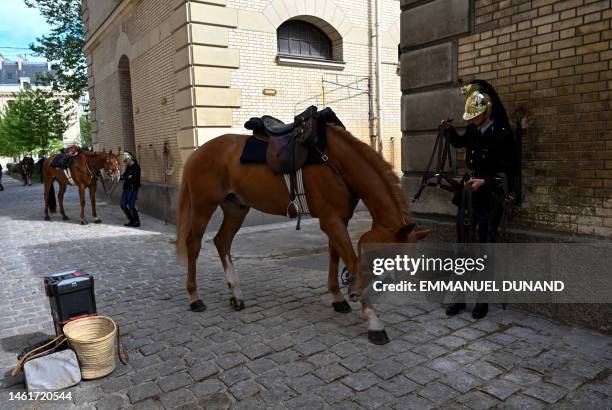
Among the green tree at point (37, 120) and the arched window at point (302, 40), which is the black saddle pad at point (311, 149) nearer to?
the arched window at point (302, 40)

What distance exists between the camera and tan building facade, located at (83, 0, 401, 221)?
9727 mm

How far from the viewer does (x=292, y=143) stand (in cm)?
446

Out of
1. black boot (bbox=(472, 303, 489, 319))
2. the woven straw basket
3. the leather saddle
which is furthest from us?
black boot (bbox=(472, 303, 489, 319))

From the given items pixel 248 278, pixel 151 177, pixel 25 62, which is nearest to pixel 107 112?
pixel 151 177

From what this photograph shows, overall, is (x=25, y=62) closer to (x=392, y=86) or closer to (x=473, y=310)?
(x=392, y=86)

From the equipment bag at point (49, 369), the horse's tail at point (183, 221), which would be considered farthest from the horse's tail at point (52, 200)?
the equipment bag at point (49, 369)

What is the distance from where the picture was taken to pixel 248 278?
6.32 metres

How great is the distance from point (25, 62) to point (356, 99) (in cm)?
8728

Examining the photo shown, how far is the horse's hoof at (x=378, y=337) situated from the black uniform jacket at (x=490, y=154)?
1.67 metres

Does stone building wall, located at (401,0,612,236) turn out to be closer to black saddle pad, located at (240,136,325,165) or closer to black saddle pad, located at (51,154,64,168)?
black saddle pad, located at (240,136,325,165)

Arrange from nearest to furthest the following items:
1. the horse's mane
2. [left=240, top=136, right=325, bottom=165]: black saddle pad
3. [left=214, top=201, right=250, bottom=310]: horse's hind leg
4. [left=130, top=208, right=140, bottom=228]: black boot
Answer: the horse's mane, [left=240, top=136, right=325, bottom=165]: black saddle pad, [left=214, top=201, right=250, bottom=310]: horse's hind leg, [left=130, top=208, right=140, bottom=228]: black boot

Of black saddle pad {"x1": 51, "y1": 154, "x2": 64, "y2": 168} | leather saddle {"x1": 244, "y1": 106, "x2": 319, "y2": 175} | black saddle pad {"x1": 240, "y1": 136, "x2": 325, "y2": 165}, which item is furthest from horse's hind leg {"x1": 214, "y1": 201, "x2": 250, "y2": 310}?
black saddle pad {"x1": 51, "y1": 154, "x2": 64, "y2": 168}

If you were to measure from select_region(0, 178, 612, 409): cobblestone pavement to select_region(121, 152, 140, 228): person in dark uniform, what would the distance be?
15.4 feet

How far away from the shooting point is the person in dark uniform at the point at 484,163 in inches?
172
